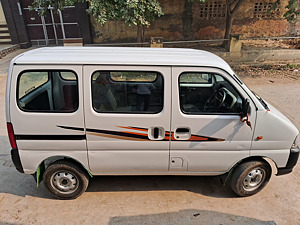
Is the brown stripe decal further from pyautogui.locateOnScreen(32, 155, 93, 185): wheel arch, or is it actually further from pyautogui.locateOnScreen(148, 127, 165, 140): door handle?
pyautogui.locateOnScreen(32, 155, 93, 185): wheel arch

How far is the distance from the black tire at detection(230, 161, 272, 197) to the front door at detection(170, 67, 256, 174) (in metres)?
0.18

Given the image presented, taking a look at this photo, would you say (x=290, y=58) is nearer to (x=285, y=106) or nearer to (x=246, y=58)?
(x=246, y=58)

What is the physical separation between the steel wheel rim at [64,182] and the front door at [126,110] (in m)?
0.58

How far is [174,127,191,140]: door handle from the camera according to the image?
3277 mm

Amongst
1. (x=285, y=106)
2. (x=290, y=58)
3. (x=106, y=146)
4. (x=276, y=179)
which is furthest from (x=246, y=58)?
(x=106, y=146)

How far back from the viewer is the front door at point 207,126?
10.5 ft

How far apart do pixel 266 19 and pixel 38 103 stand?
15.4 m

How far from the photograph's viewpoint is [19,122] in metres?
3.15

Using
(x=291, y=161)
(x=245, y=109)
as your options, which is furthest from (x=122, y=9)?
(x=291, y=161)

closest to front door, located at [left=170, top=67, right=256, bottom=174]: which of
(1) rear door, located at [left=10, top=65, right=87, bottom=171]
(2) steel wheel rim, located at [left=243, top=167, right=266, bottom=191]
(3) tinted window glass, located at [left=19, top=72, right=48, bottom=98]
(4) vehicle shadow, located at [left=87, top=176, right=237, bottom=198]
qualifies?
(2) steel wheel rim, located at [left=243, top=167, right=266, bottom=191]

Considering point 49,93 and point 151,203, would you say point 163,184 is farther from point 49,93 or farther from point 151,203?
point 49,93

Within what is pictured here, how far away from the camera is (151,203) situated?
366 centimetres

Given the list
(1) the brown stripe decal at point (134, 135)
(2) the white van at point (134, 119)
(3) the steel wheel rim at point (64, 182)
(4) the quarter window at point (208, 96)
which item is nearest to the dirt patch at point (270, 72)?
(4) the quarter window at point (208, 96)

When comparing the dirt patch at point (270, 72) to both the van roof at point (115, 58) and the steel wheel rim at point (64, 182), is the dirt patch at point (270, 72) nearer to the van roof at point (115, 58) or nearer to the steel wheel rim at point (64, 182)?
the van roof at point (115, 58)
